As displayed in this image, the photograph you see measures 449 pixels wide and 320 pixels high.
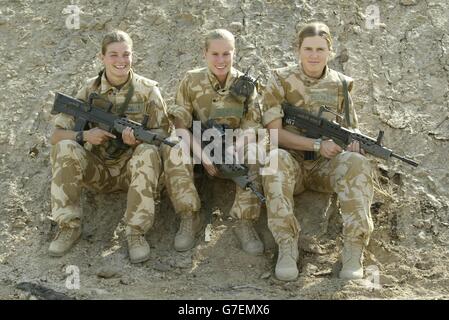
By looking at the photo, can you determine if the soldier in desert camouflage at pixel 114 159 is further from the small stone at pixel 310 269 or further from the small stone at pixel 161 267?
the small stone at pixel 310 269

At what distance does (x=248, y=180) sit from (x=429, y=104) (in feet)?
7.73

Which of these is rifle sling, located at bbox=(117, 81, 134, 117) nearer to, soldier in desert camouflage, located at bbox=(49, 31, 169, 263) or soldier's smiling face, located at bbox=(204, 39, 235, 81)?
soldier in desert camouflage, located at bbox=(49, 31, 169, 263)

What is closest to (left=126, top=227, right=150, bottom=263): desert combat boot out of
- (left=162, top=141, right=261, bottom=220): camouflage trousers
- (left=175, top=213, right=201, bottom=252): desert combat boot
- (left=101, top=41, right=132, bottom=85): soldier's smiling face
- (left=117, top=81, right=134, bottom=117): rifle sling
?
(left=175, top=213, right=201, bottom=252): desert combat boot

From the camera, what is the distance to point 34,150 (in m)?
7.09

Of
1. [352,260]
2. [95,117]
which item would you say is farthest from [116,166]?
[352,260]

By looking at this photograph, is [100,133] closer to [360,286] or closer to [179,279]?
[179,279]

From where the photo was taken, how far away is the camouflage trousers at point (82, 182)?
5887 mm

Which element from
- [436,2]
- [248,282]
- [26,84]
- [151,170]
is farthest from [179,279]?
[436,2]

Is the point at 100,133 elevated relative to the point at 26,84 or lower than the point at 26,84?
lower

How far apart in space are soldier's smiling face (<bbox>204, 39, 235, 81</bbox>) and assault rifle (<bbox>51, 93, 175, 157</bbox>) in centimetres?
80

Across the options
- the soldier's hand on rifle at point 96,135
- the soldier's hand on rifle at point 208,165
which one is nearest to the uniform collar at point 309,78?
the soldier's hand on rifle at point 208,165

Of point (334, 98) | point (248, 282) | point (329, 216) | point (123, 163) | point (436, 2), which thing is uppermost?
point (436, 2)

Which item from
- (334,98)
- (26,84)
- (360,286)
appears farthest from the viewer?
(26,84)

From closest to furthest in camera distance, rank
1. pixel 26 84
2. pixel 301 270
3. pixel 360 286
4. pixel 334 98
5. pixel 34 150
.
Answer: pixel 360 286 → pixel 301 270 → pixel 334 98 → pixel 34 150 → pixel 26 84
